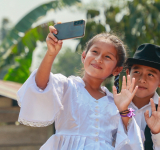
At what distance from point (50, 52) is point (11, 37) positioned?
6337 mm

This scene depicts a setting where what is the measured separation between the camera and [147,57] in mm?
2469

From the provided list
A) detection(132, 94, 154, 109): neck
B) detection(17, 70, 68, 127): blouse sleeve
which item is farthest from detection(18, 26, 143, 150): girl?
detection(132, 94, 154, 109): neck

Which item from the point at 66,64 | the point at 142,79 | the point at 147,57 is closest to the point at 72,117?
the point at 142,79

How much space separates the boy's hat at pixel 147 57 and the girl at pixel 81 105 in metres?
0.32

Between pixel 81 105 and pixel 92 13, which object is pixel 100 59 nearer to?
pixel 81 105

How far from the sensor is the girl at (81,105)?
167 cm

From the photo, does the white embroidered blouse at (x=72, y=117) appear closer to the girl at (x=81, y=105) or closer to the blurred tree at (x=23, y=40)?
the girl at (x=81, y=105)

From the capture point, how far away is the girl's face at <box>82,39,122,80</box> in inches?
78.7

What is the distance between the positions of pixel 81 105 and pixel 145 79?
2.62ft

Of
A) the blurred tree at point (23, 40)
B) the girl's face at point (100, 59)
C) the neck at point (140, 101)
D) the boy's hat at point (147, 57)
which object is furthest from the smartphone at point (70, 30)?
the blurred tree at point (23, 40)

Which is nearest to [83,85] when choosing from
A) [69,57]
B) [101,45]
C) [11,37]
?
[101,45]

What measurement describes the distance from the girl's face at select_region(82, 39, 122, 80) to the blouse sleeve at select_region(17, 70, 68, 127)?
1.33ft

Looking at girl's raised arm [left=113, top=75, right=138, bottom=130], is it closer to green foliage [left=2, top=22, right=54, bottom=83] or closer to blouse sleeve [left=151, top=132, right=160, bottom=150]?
blouse sleeve [left=151, top=132, right=160, bottom=150]

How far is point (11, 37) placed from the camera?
760cm
